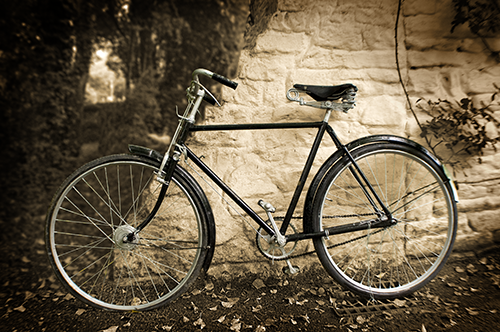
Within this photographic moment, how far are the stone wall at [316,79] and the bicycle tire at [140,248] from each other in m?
0.34

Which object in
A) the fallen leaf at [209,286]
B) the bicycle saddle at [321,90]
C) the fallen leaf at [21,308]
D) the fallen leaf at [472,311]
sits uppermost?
the bicycle saddle at [321,90]

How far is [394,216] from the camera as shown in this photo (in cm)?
198

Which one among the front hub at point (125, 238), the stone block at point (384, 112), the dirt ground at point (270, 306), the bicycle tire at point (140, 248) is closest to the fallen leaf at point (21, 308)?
the dirt ground at point (270, 306)

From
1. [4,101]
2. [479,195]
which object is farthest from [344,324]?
[4,101]

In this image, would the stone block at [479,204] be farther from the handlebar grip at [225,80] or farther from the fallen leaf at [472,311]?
the handlebar grip at [225,80]

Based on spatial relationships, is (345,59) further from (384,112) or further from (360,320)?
(360,320)

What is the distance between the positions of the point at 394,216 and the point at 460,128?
0.99m

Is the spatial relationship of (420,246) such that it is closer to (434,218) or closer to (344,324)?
(434,218)

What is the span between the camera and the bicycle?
155cm

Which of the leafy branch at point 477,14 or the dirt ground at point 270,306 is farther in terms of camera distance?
the leafy branch at point 477,14

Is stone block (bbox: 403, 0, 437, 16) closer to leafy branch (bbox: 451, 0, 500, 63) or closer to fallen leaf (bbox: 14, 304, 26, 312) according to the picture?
leafy branch (bbox: 451, 0, 500, 63)

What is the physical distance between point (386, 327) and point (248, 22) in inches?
100

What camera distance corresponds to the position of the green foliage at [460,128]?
2.00 m

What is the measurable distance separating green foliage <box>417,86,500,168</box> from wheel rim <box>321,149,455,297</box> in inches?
11.2
